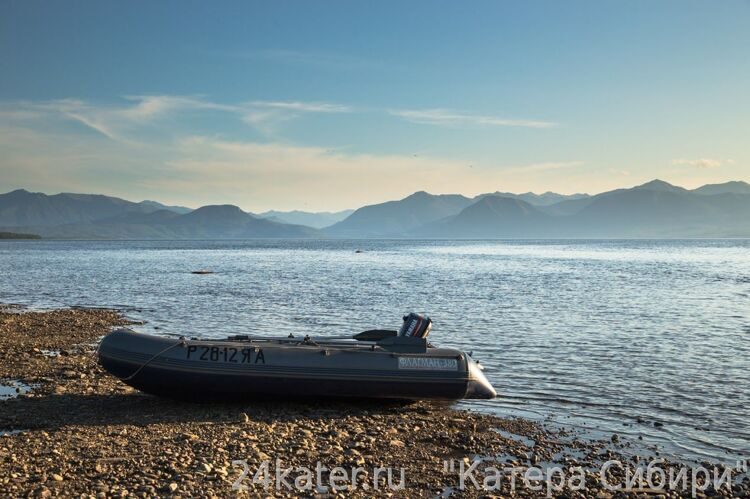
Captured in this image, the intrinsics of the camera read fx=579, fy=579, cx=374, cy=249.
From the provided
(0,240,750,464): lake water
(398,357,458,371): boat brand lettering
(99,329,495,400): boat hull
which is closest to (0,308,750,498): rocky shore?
(99,329,495,400): boat hull

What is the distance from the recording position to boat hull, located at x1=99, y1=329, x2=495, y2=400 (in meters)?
10.9

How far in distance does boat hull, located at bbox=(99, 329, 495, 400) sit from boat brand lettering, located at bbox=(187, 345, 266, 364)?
0.7 inches

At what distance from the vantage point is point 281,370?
11.0m

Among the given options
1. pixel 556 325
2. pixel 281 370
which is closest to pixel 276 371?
pixel 281 370

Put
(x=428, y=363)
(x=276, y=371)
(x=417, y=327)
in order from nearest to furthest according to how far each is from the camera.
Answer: (x=276, y=371) < (x=428, y=363) < (x=417, y=327)

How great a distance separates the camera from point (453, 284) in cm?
4291

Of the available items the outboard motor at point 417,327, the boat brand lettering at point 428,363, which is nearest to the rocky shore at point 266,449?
the boat brand lettering at point 428,363

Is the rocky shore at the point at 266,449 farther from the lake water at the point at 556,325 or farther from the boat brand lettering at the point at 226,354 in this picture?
the lake water at the point at 556,325

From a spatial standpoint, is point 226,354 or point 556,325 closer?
point 226,354

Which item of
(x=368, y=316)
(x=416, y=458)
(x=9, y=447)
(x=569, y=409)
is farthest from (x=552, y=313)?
(x=9, y=447)

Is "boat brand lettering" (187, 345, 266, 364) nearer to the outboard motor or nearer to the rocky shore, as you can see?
the rocky shore

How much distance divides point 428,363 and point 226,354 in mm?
3891

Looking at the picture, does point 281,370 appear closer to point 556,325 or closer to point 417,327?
point 417,327

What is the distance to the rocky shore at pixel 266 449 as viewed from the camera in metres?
7.29
